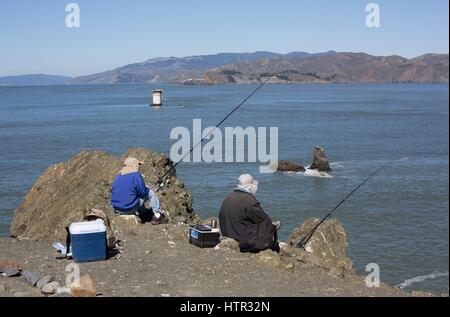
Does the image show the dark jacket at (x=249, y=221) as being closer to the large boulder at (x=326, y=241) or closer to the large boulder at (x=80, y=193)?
the large boulder at (x=80, y=193)

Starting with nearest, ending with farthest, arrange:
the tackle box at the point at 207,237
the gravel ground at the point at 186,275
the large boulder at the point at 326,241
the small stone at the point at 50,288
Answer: the small stone at the point at 50,288
the gravel ground at the point at 186,275
the tackle box at the point at 207,237
the large boulder at the point at 326,241

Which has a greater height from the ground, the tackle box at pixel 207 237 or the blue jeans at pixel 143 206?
the blue jeans at pixel 143 206

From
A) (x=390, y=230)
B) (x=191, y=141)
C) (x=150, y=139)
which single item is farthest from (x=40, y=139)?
(x=390, y=230)

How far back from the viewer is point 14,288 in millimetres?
7590

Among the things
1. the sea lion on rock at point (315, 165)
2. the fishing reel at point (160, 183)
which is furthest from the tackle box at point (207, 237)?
the sea lion on rock at point (315, 165)

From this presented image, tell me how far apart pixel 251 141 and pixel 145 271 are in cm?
4111

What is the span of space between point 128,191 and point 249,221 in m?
2.75

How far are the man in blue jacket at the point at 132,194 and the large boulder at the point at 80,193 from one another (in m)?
0.32

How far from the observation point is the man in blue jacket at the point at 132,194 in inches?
419

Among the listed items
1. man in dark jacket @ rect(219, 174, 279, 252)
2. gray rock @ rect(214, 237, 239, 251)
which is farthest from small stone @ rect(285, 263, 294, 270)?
gray rock @ rect(214, 237, 239, 251)

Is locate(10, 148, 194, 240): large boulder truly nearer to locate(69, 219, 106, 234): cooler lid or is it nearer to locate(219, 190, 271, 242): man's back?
locate(69, 219, 106, 234): cooler lid

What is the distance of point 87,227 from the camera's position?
879 cm
